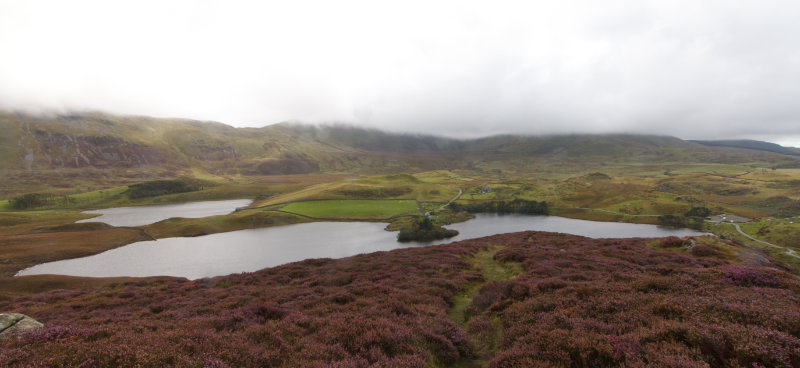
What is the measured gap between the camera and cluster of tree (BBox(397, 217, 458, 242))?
80250mm

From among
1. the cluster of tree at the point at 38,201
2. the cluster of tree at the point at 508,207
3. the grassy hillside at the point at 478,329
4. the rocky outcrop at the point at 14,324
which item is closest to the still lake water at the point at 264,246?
the cluster of tree at the point at 508,207

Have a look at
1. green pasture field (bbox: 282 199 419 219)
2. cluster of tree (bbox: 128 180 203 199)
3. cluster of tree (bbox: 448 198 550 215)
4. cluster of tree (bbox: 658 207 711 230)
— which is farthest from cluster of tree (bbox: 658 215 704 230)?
cluster of tree (bbox: 128 180 203 199)

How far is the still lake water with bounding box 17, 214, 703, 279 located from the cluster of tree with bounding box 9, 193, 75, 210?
434ft

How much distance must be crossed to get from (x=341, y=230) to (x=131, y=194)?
168429 millimetres

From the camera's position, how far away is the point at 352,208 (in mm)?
120188

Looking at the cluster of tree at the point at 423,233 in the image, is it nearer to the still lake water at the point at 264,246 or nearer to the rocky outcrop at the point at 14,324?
the still lake water at the point at 264,246

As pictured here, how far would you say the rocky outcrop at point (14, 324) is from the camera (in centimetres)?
A: 1099

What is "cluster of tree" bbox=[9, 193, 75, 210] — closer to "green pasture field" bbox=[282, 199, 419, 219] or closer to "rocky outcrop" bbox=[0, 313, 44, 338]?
"green pasture field" bbox=[282, 199, 419, 219]

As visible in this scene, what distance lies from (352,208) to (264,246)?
48862 mm

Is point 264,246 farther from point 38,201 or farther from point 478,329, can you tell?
point 38,201

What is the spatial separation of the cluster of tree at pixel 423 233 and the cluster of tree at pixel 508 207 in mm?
42726

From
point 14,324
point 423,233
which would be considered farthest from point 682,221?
point 14,324

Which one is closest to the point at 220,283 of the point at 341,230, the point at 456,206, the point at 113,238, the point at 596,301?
the point at 596,301

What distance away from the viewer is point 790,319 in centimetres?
847
